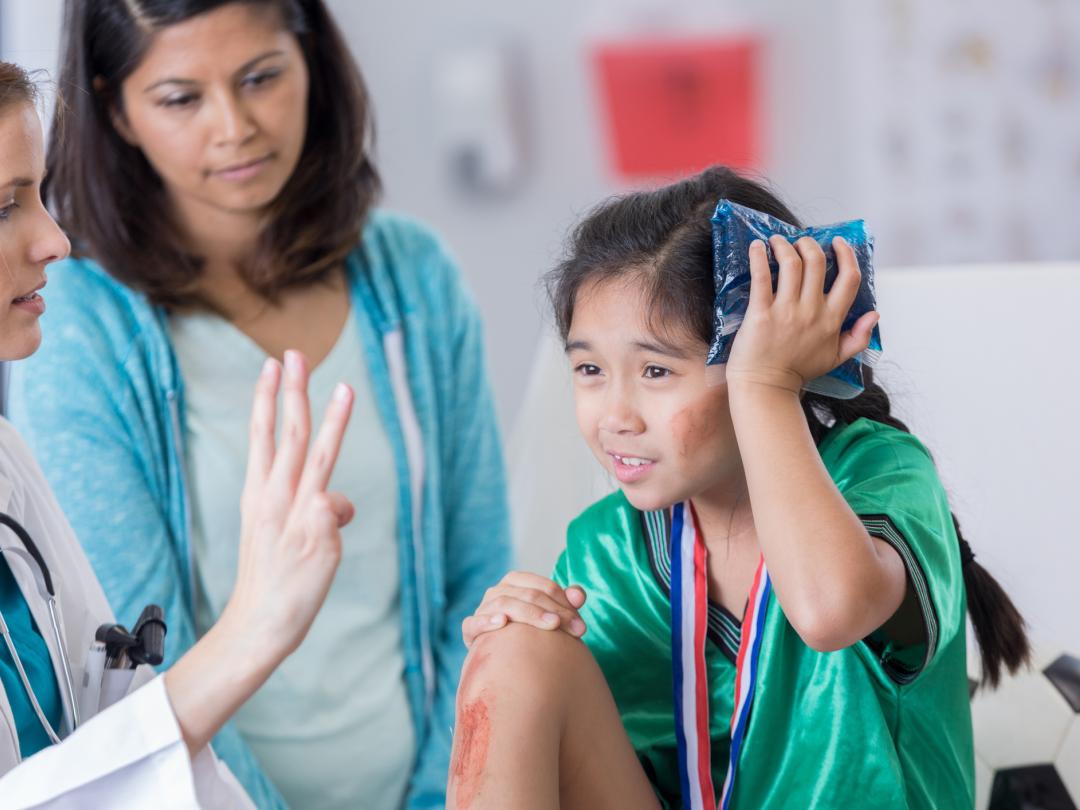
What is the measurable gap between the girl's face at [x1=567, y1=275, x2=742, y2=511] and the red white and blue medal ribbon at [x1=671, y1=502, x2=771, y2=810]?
11cm

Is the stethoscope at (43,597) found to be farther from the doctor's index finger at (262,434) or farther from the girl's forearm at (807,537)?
the girl's forearm at (807,537)

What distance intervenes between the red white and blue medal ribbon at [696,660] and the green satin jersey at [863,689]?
0.4 inches

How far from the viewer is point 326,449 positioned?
35.6 inches

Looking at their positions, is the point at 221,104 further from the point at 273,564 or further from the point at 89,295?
the point at 273,564

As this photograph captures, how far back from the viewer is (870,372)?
1.21 meters

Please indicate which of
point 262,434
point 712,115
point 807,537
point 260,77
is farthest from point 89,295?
point 712,115

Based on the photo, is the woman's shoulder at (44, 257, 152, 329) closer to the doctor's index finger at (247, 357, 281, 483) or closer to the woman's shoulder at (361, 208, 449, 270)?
the woman's shoulder at (361, 208, 449, 270)

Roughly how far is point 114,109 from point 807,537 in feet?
3.25

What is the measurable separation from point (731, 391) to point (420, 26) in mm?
1997

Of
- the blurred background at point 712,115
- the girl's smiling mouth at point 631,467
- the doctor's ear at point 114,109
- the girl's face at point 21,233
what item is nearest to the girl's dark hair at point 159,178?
the doctor's ear at point 114,109

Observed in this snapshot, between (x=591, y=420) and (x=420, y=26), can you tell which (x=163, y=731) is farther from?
(x=420, y=26)

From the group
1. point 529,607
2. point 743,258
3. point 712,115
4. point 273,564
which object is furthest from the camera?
point 712,115

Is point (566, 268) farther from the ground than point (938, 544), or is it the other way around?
point (566, 268)

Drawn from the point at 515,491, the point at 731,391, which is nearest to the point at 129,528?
the point at 515,491
